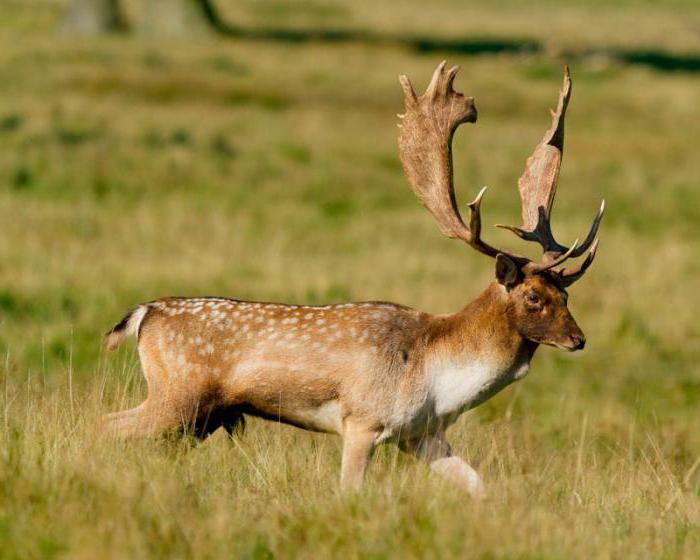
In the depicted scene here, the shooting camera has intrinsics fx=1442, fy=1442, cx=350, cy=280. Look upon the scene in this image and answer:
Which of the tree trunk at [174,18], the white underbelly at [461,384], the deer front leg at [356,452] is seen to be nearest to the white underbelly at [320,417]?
the deer front leg at [356,452]

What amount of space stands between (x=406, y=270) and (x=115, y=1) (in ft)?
71.0

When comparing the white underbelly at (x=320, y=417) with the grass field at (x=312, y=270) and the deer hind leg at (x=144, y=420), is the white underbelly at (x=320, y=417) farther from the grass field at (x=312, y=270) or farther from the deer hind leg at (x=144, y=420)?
the deer hind leg at (x=144, y=420)

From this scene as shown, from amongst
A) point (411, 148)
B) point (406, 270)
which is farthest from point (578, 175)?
A: point (411, 148)

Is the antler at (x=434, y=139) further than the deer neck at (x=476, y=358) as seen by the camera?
Yes

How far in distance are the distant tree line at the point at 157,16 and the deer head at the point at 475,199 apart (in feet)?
91.2

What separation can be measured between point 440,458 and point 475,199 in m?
1.43

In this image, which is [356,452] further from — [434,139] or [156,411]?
[434,139]

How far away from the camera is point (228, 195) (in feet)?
58.1

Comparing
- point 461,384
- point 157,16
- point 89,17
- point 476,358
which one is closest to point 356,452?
point 461,384

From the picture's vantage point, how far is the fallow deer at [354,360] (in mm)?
6195

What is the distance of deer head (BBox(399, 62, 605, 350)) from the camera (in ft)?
21.2

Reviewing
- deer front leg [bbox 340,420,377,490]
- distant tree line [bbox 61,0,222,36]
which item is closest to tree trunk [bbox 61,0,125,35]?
distant tree line [bbox 61,0,222,36]

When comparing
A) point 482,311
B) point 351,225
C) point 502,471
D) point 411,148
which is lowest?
point 351,225

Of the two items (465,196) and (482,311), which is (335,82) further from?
(482,311)
